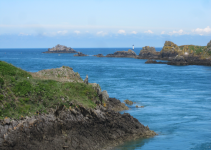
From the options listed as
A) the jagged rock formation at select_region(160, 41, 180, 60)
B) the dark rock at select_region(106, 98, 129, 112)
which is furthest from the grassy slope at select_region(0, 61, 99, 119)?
the jagged rock formation at select_region(160, 41, 180, 60)

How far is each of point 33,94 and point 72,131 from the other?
4303mm

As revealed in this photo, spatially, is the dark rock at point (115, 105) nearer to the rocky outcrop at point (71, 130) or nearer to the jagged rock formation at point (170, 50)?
the rocky outcrop at point (71, 130)

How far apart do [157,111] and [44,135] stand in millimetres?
17254

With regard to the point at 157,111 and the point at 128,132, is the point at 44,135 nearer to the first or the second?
the point at 128,132

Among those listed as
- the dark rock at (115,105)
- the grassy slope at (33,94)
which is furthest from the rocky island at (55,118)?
the dark rock at (115,105)

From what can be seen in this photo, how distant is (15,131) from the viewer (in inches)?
628

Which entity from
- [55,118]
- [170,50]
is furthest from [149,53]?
[55,118]

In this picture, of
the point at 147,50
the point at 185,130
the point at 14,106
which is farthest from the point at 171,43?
the point at 14,106

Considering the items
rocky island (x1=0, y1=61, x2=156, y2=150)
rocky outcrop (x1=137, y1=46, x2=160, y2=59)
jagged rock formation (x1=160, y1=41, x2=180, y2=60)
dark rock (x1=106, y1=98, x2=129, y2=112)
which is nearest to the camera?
rocky island (x1=0, y1=61, x2=156, y2=150)

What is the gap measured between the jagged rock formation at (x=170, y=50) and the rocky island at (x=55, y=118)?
111 meters

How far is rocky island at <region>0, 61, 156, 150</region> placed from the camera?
1639cm

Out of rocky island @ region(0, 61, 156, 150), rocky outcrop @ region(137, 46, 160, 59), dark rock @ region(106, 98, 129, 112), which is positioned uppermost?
rocky outcrop @ region(137, 46, 160, 59)

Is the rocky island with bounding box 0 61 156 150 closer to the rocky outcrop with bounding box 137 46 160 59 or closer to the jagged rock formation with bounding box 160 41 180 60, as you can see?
the jagged rock formation with bounding box 160 41 180 60

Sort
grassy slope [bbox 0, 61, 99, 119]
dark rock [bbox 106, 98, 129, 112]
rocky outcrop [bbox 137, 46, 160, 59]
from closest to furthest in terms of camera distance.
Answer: grassy slope [bbox 0, 61, 99, 119]
dark rock [bbox 106, 98, 129, 112]
rocky outcrop [bbox 137, 46, 160, 59]
